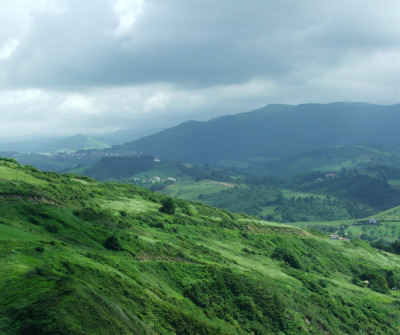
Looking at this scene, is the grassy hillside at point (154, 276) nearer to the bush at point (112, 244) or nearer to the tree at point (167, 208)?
the bush at point (112, 244)

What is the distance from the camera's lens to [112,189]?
4545 inches

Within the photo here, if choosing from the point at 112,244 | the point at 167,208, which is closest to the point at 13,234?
the point at 112,244

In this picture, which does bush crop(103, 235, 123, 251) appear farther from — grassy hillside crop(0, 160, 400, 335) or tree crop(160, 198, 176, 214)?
tree crop(160, 198, 176, 214)

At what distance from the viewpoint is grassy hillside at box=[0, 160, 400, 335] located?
99.5ft

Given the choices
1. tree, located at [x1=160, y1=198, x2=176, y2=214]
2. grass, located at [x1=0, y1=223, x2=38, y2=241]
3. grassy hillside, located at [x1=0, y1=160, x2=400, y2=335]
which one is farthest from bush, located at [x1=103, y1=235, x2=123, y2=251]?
tree, located at [x1=160, y1=198, x2=176, y2=214]

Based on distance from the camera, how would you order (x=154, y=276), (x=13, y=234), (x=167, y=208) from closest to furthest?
(x=13, y=234)
(x=154, y=276)
(x=167, y=208)

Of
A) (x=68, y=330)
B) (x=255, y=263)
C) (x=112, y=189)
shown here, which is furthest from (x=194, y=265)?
(x=112, y=189)

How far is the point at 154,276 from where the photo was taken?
1962 inches

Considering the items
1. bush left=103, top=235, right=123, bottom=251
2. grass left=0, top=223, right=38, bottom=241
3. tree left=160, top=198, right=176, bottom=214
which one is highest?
grass left=0, top=223, right=38, bottom=241

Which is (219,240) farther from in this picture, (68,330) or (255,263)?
(68,330)

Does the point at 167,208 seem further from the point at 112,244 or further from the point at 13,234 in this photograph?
the point at 13,234

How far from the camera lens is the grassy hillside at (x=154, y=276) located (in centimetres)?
3032

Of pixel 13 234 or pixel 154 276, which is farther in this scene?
pixel 154 276

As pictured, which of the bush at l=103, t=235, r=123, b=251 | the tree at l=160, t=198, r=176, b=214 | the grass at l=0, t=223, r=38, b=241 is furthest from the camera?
the tree at l=160, t=198, r=176, b=214
